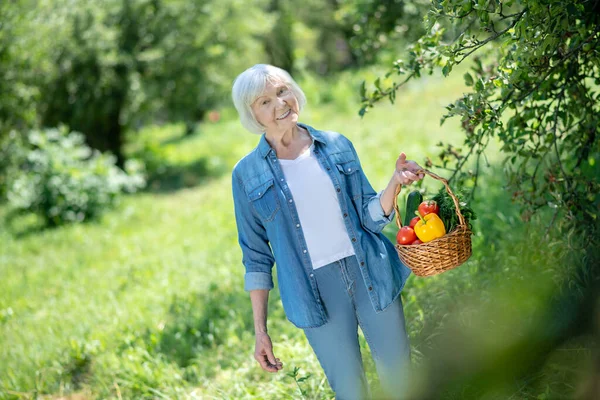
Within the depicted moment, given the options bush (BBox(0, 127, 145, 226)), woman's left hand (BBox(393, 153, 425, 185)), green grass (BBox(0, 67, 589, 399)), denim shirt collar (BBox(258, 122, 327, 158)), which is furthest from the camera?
bush (BBox(0, 127, 145, 226))

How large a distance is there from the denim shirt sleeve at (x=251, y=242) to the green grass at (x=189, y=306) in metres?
1.12

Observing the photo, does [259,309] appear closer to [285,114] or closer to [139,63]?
[285,114]

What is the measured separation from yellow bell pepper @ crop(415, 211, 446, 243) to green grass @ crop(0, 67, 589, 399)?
1.25 metres

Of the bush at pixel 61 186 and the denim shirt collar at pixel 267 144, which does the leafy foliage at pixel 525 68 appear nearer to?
the denim shirt collar at pixel 267 144

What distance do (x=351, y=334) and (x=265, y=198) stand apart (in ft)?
2.31

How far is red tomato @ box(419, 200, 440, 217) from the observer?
2.81 metres

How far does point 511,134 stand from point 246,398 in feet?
7.12

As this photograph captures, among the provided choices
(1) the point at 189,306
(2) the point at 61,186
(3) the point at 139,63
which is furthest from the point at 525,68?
(3) the point at 139,63

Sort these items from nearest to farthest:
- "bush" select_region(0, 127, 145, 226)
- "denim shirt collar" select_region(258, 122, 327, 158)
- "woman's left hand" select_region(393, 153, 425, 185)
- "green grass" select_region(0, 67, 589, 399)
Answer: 1. "woman's left hand" select_region(393, 153, 425, 185)
2. "denim shirt collar" select_region(258, 122, 327, 158)
3. "green grass" select_region(0, 67, 589, 399)
4. "bush" select_region(0, 127, 145, 226)

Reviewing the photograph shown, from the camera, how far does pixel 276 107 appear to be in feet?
9.21

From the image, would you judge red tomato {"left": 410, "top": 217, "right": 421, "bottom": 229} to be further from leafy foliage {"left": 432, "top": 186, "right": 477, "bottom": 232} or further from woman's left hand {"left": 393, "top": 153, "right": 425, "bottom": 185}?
woman's left hand {"left": 393, "top": 153, "right": 425, "bottom": 185}

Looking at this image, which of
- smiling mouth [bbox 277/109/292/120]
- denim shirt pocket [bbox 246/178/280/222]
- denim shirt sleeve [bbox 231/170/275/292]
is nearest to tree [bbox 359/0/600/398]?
smiling mouth [bbox 277/109/292/120]

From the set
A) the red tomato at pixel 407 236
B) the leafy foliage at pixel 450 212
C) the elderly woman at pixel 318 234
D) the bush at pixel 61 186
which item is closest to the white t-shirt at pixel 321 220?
the elderly woman at pixel 318 234

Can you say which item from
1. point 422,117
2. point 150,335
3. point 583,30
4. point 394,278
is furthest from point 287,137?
point 422,117
